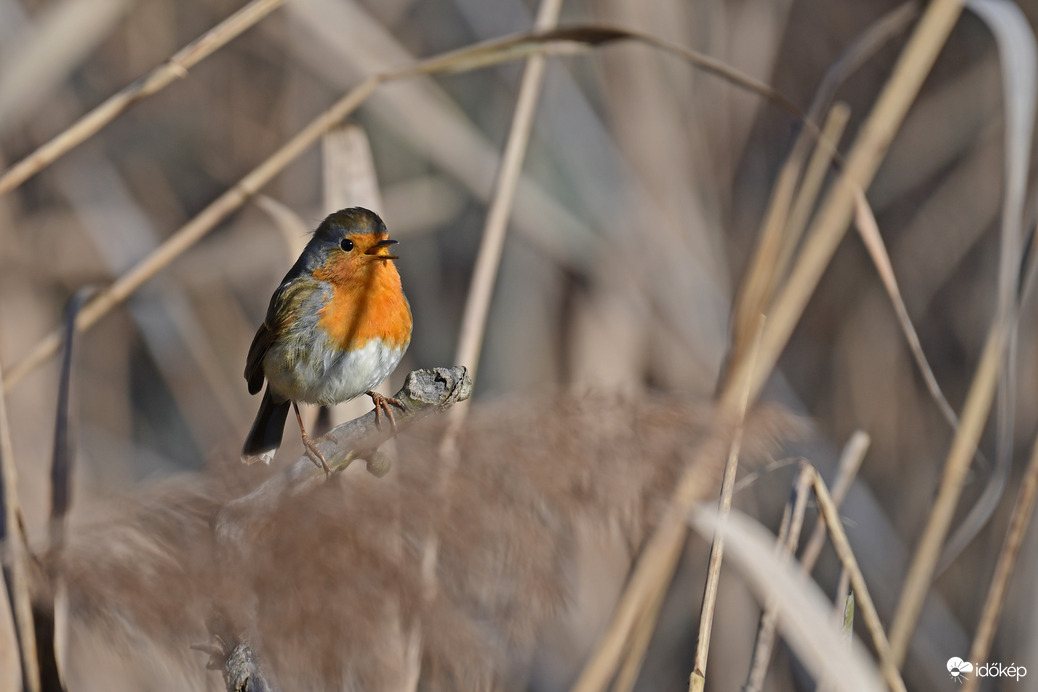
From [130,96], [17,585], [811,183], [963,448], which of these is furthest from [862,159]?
[17,585]

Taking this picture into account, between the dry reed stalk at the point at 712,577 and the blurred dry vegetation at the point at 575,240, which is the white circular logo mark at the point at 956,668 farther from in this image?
the dry reed stalk at the point at 712,577

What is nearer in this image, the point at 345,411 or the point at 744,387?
the point at 744,387

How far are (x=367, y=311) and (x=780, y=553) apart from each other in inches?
39.3

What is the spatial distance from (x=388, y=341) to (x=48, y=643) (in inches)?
34.9

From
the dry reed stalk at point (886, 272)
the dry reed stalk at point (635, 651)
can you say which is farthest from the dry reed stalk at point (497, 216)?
the dry reed stalk at point (886, 272)

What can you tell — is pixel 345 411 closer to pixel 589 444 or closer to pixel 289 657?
pixel 589 444

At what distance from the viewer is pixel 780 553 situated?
1.53m

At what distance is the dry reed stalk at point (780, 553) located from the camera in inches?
61.1

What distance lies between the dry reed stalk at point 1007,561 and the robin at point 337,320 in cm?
131

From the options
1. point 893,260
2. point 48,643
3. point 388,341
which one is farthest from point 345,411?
point 893,260

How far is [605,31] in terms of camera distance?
1717mm

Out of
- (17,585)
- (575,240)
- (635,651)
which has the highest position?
(575,240)

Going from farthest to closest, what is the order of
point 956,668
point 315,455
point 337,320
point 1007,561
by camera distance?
point 956,668 < point 337,320 < point 1007,561 < point 315,455

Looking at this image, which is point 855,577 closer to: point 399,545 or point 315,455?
point 399,545
